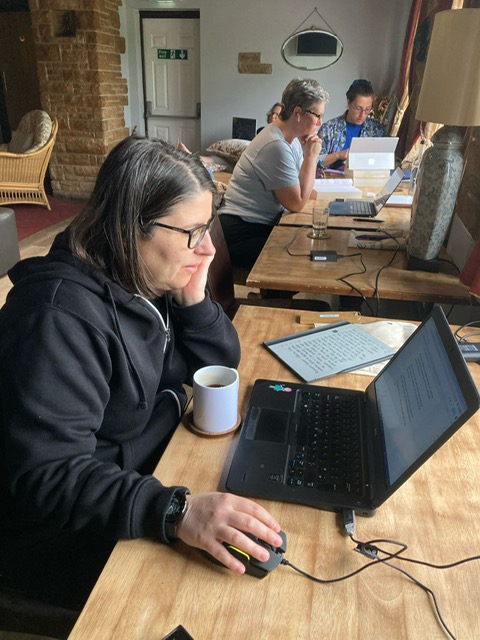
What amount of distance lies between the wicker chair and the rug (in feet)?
0.31

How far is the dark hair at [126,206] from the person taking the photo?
86 cm

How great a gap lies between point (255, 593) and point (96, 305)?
1.66 ft

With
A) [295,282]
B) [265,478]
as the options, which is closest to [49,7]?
[295,282]

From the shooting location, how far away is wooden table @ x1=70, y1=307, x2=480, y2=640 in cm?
60

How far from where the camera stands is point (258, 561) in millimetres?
663

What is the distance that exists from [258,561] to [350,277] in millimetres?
1189

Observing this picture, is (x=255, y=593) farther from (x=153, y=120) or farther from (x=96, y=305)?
(x=153, y=120)

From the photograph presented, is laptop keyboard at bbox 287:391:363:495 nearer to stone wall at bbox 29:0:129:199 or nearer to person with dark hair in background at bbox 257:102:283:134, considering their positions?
person with dark hair in background at bbox 257:102:283:134

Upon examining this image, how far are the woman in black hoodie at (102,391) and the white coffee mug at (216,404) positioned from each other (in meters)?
0.11

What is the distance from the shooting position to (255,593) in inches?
25.3

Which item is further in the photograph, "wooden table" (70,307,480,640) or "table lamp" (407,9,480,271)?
"table lamp" (407,9,480,271)

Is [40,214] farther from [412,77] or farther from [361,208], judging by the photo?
[412,77]

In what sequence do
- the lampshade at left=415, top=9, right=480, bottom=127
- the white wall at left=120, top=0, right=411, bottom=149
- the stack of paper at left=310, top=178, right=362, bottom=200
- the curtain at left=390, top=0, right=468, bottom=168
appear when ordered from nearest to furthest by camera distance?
the lampshade at left=415, top=9, right=480, bottom=127, the stack of paper at left=310, top=178, right=362, bottom=200, the curtain at left=390, top=0, right=468, bottom=168, the white wall at left=120, top=0, right=411, bottom=149

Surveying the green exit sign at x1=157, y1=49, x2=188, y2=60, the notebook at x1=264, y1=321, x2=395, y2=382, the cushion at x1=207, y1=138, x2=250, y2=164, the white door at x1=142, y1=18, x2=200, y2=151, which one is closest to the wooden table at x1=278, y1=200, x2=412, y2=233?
the notebook at x1=264, y1=321, x2=395, y2=382
